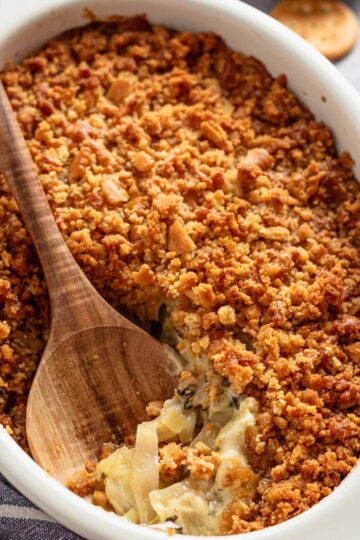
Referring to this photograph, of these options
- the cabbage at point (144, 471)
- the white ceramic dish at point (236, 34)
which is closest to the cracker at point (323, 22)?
the white ceramic dish at point (236, 34)

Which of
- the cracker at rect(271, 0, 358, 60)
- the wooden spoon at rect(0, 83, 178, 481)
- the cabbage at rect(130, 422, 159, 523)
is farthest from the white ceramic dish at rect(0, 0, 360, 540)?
the cabbage at rect(130, 422, 159, 523)

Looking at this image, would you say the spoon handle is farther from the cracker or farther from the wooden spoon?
the cracker

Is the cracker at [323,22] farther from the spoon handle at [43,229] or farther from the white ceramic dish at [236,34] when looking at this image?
the spoon handle at [43,229]

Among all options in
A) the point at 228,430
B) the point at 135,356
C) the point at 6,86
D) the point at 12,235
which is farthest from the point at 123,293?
the point at 6,86

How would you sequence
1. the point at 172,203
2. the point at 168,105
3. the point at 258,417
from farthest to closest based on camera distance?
the point at 168,105 → the point at 172,203 → the point at 258,417

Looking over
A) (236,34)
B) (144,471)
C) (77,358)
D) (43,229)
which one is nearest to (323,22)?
(236,34)

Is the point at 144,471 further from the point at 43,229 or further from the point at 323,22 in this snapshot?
the point at 323,22

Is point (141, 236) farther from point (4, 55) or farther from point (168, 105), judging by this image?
point (4, 55)
